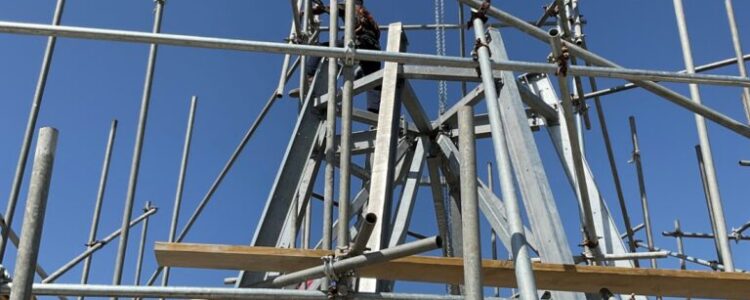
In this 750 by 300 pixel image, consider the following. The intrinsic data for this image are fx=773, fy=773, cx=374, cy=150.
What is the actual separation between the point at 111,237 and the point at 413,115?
315 cm

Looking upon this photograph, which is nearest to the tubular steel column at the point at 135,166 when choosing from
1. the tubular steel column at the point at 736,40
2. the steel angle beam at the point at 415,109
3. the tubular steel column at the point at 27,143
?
the tubular steel column at the point at 27,143

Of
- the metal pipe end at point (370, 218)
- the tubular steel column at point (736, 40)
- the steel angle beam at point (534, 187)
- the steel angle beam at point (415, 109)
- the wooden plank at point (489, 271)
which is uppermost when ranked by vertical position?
the tubular steel column at point (736, 40)

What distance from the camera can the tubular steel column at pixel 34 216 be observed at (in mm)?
2836

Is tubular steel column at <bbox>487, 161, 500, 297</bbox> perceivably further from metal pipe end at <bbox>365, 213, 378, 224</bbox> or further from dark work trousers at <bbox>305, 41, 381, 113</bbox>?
metal pipe end at <bbox>365, 213, 378, 224</bbox>

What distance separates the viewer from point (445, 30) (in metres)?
8.92

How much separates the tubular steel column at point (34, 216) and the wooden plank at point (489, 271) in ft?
2.37

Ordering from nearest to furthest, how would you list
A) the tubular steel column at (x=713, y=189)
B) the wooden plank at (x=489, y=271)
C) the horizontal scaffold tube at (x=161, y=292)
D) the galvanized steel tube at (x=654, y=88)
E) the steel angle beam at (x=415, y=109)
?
the horizontal scaffold tube at (x=161, y=292), the wooden plank at (x=489, y=271), the galvanized steel tube at (x=654, y=88), the tubular steel column at (x=713, y=189), the steel angle beam at (x=415, y=109)

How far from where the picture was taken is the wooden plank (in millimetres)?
3598

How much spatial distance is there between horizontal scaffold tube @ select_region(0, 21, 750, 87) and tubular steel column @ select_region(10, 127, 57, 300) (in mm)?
1054

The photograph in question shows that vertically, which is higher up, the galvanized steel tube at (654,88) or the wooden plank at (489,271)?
the galvanized steel tube at (654,88)

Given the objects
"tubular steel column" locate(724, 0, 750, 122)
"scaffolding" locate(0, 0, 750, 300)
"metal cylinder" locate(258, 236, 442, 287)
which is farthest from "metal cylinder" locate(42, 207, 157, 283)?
"tubular steel column" locate(724, 0, 750, 122)

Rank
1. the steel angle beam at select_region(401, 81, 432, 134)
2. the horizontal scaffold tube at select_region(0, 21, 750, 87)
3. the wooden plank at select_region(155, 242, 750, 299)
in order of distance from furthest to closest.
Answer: the steel angle beam at select_region(401, 81, 432, 134)
the horizontal scaffold tube at select_region(0, 21, 750, 87)
the wooden plank at select_region(155, 242, 750, 299)

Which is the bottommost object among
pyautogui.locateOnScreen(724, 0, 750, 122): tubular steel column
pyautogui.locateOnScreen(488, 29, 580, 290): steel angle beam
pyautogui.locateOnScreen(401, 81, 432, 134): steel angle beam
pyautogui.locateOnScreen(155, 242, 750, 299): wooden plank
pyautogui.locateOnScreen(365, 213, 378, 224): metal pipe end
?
pyautogui.locateOnScreen(155, 242, 750, 299): wooden plank

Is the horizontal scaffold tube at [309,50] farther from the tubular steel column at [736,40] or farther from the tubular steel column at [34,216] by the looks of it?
the tubular steel column at [736,40]
